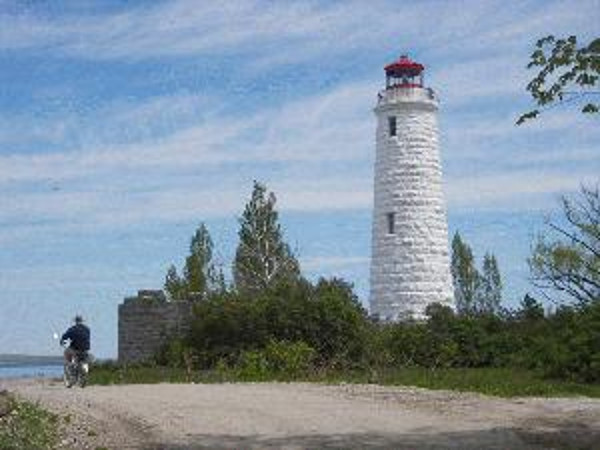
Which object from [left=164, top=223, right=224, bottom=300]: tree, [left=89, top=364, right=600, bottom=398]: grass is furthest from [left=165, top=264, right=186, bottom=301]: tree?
[left=89, top=364, right=600, bottom=398]: grass

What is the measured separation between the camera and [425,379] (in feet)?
81.9

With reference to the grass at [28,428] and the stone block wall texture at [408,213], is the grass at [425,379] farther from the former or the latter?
the stone block wall texture at [408,213]

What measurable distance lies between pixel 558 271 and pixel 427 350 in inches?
447

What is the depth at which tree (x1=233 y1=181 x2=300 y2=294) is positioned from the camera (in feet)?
160

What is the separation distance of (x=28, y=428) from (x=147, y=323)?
18951 mm

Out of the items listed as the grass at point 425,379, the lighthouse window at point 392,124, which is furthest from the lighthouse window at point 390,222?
the grass at point 425,379

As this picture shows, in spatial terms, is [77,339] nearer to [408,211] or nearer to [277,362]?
[277,362]

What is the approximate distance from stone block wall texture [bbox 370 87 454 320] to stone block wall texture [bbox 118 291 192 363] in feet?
37.5

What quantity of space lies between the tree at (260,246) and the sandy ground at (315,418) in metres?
26.9

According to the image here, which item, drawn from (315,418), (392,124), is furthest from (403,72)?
(315,418)

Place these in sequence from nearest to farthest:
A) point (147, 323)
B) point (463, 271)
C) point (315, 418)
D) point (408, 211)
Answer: point (315, 418) < point (147, 323) < point (408, 211) < point (463, 271)

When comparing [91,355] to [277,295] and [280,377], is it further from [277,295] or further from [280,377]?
[277,295]

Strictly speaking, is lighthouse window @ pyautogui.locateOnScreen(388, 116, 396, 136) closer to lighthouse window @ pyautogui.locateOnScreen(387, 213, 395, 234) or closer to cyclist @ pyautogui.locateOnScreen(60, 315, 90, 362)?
lighthouse window @ pyautogui.locateOnScreen(387, 213, 395, 234)

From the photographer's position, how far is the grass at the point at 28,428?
1316cm
